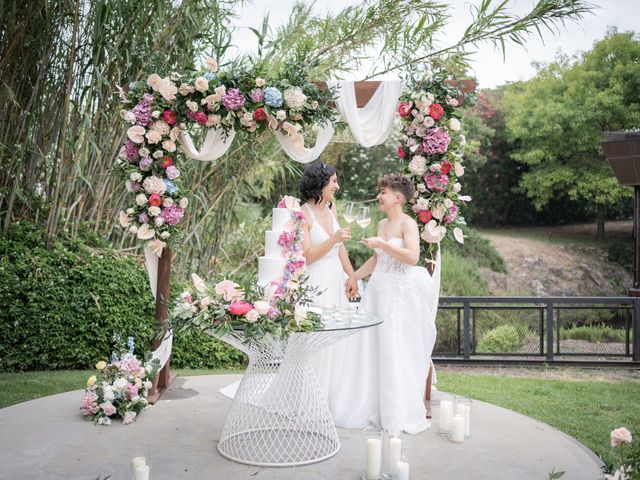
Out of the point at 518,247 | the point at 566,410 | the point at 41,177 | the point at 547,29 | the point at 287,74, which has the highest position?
the point at 547,29

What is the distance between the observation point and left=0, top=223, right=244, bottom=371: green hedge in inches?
246

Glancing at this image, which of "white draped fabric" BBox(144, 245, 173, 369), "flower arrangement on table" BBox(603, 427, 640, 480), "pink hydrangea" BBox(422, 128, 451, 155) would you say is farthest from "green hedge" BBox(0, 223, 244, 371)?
"flower arrangement on table" BBox(603, 427, 640, 480)

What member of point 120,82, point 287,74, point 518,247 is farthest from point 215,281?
point 518,247

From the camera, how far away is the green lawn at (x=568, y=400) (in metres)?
4.91

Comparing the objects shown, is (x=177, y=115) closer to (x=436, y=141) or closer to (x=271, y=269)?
(x=271, y=269)

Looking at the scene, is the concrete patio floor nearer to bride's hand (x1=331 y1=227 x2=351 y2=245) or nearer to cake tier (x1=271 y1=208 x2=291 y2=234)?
bride's hand (x1=331 y1=227 x2=351 y2=245)

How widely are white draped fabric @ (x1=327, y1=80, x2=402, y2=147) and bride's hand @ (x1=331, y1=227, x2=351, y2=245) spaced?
1088mm

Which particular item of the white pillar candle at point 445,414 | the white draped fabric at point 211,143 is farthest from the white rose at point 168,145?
the white pillar candle at point 445,414

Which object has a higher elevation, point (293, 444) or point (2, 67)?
point (2, 67)

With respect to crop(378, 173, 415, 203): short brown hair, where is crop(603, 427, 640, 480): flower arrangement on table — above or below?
below

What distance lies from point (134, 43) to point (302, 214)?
9.55 ft

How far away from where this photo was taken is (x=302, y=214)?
445cm

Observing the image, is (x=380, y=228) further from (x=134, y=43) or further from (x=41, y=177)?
(x=41, y=177)

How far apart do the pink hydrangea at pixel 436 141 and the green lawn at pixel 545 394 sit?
223 cm
